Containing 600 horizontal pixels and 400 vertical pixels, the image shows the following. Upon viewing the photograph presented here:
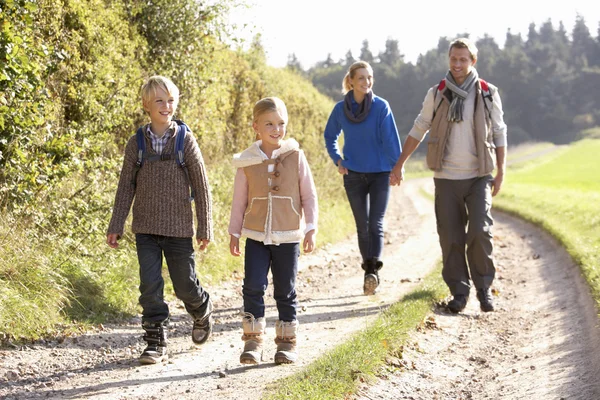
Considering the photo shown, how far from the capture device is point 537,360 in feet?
22.1

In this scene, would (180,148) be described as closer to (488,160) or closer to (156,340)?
(156,340)

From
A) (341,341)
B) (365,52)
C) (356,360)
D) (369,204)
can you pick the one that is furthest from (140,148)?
(365,52)

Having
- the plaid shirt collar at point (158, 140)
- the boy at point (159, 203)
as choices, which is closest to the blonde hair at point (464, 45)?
the boy at point (159, 203)

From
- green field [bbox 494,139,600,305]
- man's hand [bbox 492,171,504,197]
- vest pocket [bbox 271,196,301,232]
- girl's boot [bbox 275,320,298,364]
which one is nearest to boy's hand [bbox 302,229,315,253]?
vest pocket [bbox 271,196,301,232]

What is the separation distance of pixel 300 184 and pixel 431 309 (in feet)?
9.08

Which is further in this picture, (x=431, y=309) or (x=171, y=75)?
(x=171, y=75)

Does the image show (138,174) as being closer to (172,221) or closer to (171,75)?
(172,221)

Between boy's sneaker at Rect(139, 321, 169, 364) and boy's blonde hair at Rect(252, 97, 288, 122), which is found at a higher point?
boy's blonde hair at Rect(252, 97, 288, 122)

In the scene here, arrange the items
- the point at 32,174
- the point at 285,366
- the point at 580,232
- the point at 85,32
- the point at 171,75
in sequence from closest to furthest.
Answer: the point at 285,366
the point at 32,174
the point at 85,32
the point at 171,75
the point at 580,232

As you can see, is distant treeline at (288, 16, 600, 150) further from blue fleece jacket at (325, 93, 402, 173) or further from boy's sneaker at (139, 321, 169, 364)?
boy's sneaker at (139, 321, 169, 364)

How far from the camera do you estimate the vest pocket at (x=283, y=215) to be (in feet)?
19.3

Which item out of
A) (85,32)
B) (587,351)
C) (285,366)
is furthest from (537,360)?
(85,32)

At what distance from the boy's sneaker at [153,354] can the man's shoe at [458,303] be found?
10.8ft

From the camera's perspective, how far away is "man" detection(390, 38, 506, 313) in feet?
25.8
